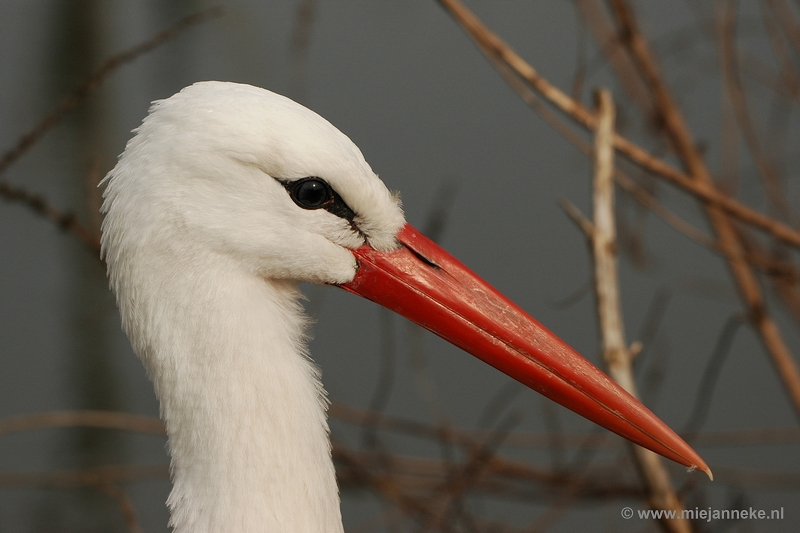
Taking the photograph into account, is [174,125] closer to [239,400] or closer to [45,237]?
[239,400]

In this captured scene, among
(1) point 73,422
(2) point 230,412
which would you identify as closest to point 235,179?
(2) point 230,412

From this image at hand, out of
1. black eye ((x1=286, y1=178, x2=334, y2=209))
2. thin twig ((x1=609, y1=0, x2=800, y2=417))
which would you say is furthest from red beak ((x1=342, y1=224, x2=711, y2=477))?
thin twig ((x1=609, y1=0, x2=800, y2=417))

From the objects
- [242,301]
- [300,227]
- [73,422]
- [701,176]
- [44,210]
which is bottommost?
[73,422]

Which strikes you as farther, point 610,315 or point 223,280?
point 610,315

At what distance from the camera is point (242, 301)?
0.98 metres

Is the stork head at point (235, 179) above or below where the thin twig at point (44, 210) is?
above

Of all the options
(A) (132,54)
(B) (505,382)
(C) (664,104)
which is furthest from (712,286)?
(A) (132,54)

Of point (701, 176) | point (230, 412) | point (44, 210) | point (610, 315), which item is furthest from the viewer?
point (701, 176)

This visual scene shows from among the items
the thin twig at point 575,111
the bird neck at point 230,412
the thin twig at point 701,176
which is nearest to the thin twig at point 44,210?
the bird neck at point 230,412

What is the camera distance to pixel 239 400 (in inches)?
37.8

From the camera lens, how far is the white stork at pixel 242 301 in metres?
0.95

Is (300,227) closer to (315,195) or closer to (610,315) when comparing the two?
(315,195)

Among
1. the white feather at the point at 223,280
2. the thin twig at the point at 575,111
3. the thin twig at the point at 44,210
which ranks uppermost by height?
the thin twig at the point at 575,111

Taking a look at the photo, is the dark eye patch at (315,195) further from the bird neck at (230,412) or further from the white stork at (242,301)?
the bird neck at (230,412)
